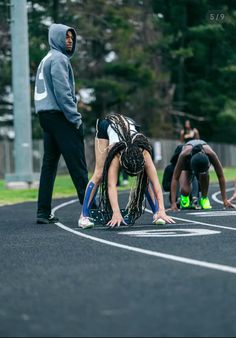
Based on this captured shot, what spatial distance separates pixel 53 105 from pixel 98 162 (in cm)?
120

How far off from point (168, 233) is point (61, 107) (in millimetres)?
2528

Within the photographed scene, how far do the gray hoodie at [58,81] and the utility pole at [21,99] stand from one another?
12827 millimetres

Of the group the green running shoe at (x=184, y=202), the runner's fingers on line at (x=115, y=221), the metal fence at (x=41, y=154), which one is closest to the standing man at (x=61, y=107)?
the runner's fingers on line at (x=115, y=221)

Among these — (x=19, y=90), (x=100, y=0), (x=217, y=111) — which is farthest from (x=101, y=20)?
(x=19, y=90)

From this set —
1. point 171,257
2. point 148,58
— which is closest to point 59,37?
point 171,257

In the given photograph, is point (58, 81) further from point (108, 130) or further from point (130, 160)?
point (130, 160)

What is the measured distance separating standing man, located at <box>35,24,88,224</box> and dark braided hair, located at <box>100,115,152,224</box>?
0.87 metres

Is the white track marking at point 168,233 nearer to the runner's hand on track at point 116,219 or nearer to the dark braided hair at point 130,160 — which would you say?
the runner's hand on track at point 116,219

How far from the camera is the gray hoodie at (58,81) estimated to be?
1138 cm

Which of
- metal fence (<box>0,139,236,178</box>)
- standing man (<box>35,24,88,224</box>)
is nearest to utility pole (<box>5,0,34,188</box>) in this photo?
standing man (<box>35,24,88,224</box>)

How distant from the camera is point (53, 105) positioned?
11.6m

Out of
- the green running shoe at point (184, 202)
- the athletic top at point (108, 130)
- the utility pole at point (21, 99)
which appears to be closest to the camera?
the athletic top at point (108, 130)

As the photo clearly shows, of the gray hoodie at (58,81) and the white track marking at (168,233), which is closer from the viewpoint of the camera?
the white track marking at (168,233)

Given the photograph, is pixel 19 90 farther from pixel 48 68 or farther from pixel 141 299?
pixel 141 299
